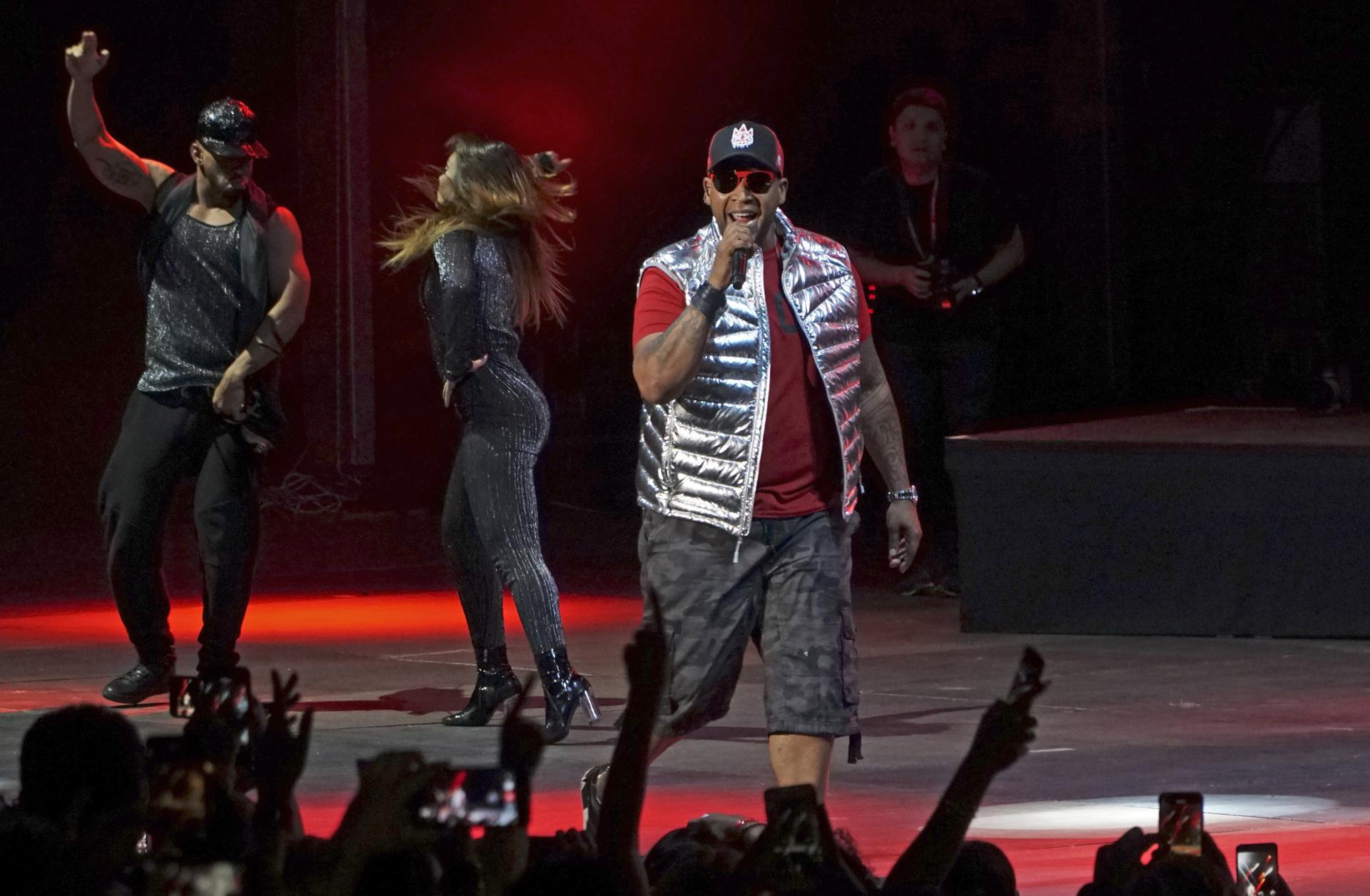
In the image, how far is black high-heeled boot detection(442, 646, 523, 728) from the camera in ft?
27.9

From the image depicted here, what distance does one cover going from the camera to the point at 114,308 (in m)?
16.2

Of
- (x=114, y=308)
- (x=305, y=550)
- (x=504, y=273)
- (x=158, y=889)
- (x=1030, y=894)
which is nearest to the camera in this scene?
(x=158, y=889)

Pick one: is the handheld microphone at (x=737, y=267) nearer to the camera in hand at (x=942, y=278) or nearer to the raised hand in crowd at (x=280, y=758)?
the raised hand in crowd at (x=280, y=758)

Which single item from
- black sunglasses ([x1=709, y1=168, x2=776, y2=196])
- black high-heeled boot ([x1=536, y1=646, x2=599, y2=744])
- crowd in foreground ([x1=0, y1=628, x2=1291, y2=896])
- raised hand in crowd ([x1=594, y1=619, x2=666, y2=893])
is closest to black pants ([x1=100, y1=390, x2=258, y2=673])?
black high-heeled boot ([x1=536, y1=646, x2=599, y2=744])

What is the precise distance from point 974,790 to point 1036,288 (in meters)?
13.3

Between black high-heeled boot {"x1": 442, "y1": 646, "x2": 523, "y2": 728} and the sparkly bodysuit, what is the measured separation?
0.05 m

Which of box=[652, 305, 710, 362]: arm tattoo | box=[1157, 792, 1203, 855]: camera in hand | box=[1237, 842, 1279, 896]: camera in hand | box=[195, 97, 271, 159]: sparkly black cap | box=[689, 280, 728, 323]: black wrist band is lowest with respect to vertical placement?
box=[1237, 842, 1279, 896]: camera in hand

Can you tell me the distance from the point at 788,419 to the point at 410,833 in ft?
11.0

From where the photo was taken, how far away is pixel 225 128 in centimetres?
880

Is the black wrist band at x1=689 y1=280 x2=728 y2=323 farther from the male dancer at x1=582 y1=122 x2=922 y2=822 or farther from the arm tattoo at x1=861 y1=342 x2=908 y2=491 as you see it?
the arm tattoo at x1=861 y1=342 x2=908 y2=491

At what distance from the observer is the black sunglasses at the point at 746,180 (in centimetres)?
619

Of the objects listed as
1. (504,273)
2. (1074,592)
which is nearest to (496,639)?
(504,273)

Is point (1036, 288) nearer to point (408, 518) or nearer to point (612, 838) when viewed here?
point (408, 518)

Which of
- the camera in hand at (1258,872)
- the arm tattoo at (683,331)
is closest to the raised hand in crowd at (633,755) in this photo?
the camera in hand at (1258,872)
